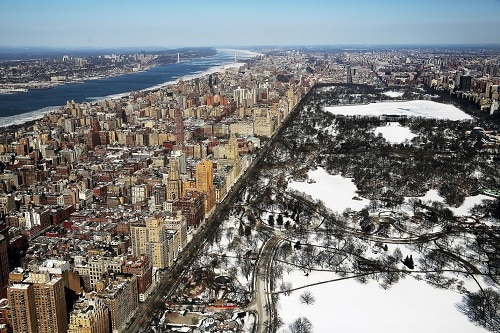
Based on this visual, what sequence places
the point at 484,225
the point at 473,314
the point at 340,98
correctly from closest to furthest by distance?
1. the point at 473,314
2. the point at 484,225
3. the point at 340,98

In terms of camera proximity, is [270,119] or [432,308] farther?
[270,119]

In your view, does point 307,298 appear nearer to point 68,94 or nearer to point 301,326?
point 301,326

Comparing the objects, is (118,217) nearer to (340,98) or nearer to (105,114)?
(105,114)

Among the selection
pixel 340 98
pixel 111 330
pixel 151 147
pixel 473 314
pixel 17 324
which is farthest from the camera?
pixel 340 98

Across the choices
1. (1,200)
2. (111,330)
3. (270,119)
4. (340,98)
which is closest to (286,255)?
(111,330)

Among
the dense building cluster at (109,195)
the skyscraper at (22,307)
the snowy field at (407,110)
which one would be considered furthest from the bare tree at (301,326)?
the snowy field at (407,110)

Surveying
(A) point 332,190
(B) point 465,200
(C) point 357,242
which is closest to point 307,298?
(C) point 357,242
